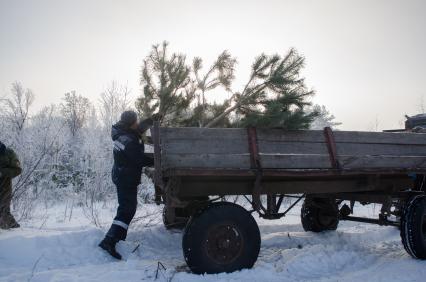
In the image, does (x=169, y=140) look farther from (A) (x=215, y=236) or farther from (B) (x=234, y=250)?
(B) (x=234, y=250)

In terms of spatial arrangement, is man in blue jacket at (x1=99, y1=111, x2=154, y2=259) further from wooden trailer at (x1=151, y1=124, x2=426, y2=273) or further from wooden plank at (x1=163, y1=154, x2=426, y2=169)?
wooden plank at (x1=163, y1=154, x2=426, y2=169)

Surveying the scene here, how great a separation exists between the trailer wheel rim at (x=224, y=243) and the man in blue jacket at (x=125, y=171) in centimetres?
118

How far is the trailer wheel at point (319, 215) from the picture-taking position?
258 inches

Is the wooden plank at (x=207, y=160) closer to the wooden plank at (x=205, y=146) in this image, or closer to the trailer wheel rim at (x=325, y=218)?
the wooden plank at (x=205, y=146)

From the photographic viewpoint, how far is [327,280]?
13.0 ft

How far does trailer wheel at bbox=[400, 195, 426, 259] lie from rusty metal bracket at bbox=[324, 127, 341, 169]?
127 cm

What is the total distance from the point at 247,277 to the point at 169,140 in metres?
1.65

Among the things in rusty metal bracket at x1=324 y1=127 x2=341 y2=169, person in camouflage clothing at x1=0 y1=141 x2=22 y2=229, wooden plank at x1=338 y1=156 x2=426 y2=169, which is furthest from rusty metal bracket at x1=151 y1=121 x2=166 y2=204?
person in camouflage clothing at x1=0 y1=141 x2=22 y2=229

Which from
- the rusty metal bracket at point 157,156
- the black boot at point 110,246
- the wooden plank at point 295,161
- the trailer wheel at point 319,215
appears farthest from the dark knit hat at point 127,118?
the trailer wheel at point 319,215

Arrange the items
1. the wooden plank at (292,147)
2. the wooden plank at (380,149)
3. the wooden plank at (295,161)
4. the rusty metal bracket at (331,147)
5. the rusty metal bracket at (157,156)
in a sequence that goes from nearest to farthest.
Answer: the rusty metal bracket at (157,156) < the wooden plank at (295,161) < the wooden plank at (292,147) < the rusty metal bracket at (331,147) < the wooden plank at (380,149)

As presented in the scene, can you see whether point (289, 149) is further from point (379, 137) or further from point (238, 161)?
point (379, 137)

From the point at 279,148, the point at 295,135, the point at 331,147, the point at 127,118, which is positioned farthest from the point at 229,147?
the point at 127,118

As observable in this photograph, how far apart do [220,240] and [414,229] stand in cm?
260

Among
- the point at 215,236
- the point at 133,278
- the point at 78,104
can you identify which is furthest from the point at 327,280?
the point at 78,104
